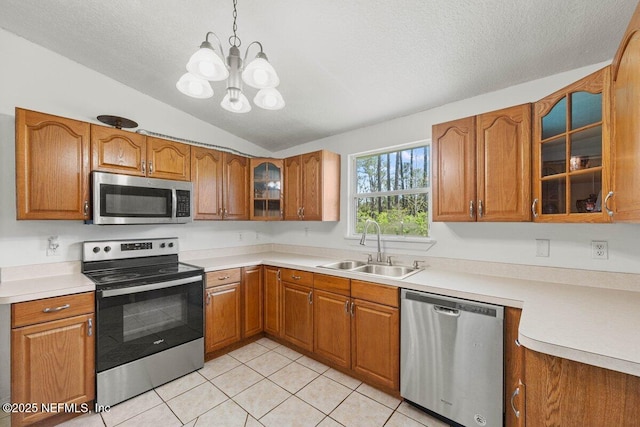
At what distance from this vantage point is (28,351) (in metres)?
1.62

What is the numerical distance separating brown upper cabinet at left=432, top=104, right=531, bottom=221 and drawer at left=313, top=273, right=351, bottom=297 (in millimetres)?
905

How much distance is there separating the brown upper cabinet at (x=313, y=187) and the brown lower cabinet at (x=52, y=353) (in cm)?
194

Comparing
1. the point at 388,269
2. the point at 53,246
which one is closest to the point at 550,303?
the point at 388,269

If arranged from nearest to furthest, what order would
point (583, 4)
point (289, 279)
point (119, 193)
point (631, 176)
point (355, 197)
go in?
1. point (631, 176)
2. point (583, 4)
3. point (119, 193)
4. point (289, 279)
5. point (355, 197)

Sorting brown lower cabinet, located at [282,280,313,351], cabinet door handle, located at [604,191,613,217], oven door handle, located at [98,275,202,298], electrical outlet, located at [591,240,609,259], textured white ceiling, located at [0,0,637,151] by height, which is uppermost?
textured white ceiling, located at [0,0,637,151]

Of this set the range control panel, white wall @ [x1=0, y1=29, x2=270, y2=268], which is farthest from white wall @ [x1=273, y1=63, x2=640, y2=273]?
white wall @ [x1=0, y1=29, x2=270, y2=268]

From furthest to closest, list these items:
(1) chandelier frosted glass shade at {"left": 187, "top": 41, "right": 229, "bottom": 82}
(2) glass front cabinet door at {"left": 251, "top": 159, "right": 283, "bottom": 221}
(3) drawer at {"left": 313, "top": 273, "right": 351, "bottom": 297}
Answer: (2) glass front cabinet door at {"left": 251, "top": 159, "right": 283, "bottom": 221}, (3) drawer at {"left": 313, "top": 273, "right": 351, "bottom": 297}, (1) chandelier frosted glass shade at {"left": 187, "top": 41, "right": 229, "bottom": 82}

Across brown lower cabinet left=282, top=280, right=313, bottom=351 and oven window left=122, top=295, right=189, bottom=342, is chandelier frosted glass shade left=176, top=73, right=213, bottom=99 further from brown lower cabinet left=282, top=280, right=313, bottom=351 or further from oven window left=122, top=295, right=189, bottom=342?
brown lower cabinet left=282, top=280, right=313, bottom=351

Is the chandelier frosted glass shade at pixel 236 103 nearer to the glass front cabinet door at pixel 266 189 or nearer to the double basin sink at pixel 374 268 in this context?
the double basin sink at pixel 374 268

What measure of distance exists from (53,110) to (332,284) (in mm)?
2685

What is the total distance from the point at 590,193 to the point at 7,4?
12.2ft

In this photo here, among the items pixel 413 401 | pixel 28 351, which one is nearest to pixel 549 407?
pixel 413 401

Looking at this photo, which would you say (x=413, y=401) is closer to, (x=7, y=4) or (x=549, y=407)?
(x=549, y=407)

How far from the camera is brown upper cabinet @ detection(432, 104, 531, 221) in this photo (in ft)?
5.62
